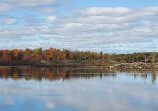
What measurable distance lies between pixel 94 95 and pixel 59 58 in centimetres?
9615

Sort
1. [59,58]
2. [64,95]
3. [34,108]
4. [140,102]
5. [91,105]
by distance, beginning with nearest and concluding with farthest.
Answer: [34,108], [91,105], [140,102], [64,95], [59,58]

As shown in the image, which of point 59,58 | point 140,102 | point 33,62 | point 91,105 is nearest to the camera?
point 91,105

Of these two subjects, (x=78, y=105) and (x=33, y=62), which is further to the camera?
(x=33, y=62)

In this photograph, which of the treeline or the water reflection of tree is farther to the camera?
the treeline

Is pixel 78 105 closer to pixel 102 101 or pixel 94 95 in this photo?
pixel 102 101

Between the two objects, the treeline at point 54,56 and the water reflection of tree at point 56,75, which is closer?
the water reflection of tree at point 56,75

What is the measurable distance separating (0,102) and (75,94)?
6565 mm

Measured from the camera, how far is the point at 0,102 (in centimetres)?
1800

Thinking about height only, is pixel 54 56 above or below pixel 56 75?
above

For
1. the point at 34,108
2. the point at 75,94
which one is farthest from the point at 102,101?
the point at 34,108

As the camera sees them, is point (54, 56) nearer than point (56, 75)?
No

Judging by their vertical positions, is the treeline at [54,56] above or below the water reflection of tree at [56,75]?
above

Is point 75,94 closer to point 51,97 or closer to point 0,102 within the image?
point 51,97

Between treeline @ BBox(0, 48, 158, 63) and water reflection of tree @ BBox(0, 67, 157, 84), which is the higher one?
treeline @ BBox(0, 48, 158, 63)
